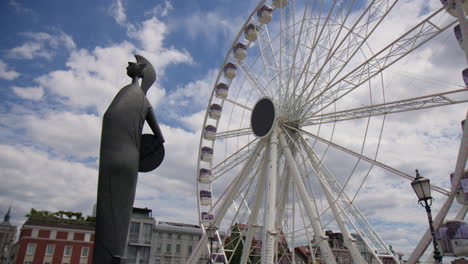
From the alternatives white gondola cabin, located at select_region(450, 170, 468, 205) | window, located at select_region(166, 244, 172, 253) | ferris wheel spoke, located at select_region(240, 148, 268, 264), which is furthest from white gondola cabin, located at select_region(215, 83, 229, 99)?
window, located at select_region(166, 244, 172, 253)

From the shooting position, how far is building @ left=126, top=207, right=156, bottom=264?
165 ft

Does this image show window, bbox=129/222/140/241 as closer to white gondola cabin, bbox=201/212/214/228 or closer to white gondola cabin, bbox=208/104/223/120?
white gondola cabin, bbox=201/212/214/228

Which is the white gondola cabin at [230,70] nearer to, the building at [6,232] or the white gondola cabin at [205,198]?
the white gondola cabin at [205,198]

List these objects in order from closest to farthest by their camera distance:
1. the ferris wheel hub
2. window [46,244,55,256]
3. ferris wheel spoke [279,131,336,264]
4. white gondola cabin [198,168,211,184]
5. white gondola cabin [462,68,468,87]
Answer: white gondola cabin [462,68,468,87], ferris wheel spoke [279,131,336,264], the ferris wheel hub, white gondola cabin [198,168,211,184], window [46,244,55,256]

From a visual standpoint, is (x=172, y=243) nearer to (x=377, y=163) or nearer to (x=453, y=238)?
(x=377, y=163)

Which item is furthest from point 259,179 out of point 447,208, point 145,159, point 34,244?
point 34,244

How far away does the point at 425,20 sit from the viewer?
13.5 meters

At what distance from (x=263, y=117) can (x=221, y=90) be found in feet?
23.4

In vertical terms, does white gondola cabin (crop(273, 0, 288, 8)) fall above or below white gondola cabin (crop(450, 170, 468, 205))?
above

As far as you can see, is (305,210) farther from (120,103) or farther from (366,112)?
(120,103)

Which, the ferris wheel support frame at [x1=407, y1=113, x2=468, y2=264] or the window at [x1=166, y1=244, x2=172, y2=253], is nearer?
the ferris wheel support frame at [x1=407, y1=113, x2=468, y2=264]

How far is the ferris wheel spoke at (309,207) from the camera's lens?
1545 centimetres

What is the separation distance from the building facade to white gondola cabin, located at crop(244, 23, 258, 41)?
111ft

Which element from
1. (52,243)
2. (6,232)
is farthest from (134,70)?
(6,232)
